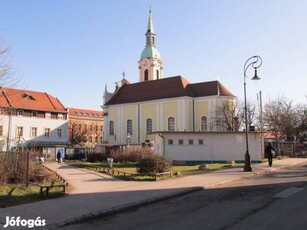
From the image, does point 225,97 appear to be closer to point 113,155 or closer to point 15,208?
point 113,155

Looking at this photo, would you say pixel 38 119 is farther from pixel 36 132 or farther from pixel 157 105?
pixel 157 105

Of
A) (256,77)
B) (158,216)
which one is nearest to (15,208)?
(158,216)

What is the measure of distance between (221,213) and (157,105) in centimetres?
6681

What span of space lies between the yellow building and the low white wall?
3130cm

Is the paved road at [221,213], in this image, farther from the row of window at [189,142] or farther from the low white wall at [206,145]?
the row of window at [189,142]

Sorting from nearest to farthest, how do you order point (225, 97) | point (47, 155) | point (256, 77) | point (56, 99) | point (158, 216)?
point (158, 216)
point (256, 77)
point (47, 155)
point (225, 97)
point (56, 99)

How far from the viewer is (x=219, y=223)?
909 cm

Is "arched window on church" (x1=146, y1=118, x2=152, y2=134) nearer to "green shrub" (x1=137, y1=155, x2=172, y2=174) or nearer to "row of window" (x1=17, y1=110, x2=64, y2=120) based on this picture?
"row of window" (x1=17, y1=110, x2=64, y2=120)

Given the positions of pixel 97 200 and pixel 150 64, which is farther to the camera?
pixel 150 64

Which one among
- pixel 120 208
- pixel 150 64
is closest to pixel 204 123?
pixel 150 64

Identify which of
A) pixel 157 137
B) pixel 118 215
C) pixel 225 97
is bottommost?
pixel 118 215

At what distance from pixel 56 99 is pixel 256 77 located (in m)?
60.0

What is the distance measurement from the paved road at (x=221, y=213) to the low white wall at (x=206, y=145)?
21904 mm

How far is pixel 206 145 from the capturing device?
36.9 m
